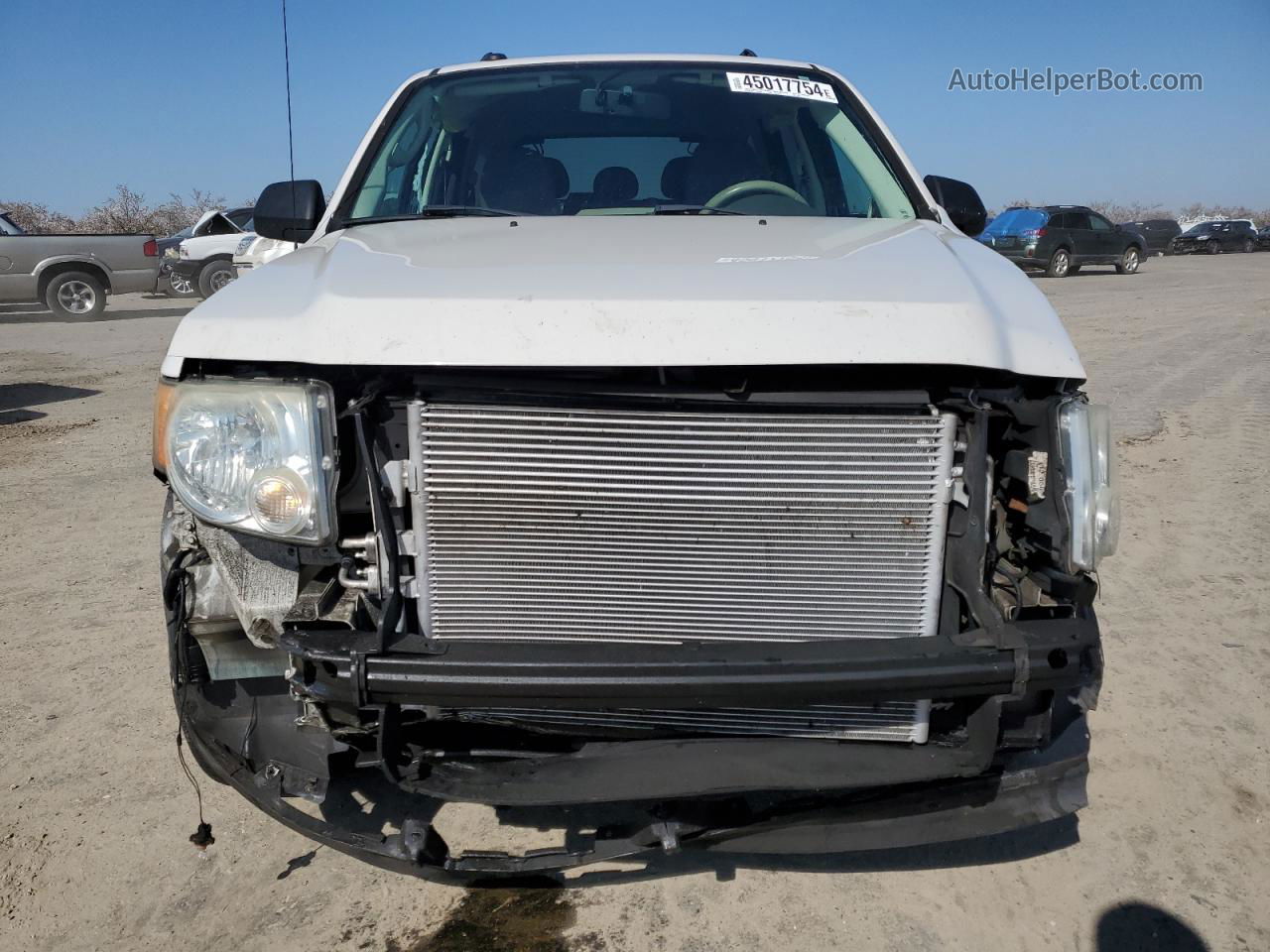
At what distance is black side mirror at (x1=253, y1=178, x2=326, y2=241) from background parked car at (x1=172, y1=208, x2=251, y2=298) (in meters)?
14.8

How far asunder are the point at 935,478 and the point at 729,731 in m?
0.70

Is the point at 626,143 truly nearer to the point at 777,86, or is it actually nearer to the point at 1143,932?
the point at 777,86

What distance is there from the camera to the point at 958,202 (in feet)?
10.6

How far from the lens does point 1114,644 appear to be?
3.62m

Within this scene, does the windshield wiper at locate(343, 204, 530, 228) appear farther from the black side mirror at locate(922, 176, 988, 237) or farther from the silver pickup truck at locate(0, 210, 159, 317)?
the silver pickup truck at locate(0, 210, 159, 317)

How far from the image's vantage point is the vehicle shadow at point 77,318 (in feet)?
50.7

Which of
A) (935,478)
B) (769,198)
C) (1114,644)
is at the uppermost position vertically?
(769,198)

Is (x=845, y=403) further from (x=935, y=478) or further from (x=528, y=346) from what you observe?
(x=528, y=346)

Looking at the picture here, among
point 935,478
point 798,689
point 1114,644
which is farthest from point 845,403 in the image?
point 1114,644

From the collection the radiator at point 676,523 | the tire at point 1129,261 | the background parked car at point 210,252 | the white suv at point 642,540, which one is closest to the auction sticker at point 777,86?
the white suv at point 642,540

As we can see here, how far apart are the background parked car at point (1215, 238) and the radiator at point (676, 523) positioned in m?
39.0

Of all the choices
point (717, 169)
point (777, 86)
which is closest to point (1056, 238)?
point (777, 86)

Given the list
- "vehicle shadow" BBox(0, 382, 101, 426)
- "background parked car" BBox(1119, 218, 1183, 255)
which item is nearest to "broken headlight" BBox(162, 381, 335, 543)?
"vehicle shadow" BBox(0, 382, 101, 426)

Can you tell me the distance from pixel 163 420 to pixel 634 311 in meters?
1.06
